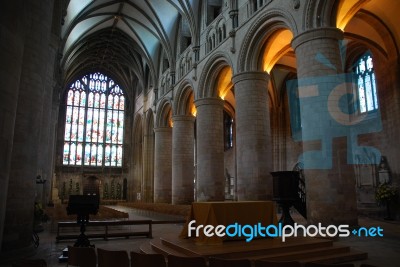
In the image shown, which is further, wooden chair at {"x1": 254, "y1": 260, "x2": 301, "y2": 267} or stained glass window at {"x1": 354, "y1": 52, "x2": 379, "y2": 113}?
stained glass window at {"x1": 354, "y1": 52, "x2": 379, "y2": 113}

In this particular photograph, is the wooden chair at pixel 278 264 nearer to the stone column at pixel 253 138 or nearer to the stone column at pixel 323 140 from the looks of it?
the stone column at pixel 323 140

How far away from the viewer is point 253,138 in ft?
46.4

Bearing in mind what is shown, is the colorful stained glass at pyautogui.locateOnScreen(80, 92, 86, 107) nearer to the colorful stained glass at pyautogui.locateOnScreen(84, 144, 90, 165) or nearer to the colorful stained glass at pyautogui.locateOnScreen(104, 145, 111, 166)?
the colorful stained glass at pyautogui.locateOnScreen(84, 144, 90, 165)

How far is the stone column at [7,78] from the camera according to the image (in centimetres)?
524

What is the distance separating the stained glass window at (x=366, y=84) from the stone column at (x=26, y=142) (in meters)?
15.7

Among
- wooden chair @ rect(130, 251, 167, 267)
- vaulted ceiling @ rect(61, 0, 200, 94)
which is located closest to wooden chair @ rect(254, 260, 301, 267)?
wooden chair @ rect(130, 251, 167, 267)

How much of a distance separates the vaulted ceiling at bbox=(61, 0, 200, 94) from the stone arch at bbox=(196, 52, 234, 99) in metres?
3.16

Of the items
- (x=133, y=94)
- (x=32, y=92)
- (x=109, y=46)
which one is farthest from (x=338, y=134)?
(x=133, y=94)

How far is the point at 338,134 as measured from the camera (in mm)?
10297

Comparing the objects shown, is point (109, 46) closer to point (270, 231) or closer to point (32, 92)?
point (32, 92)

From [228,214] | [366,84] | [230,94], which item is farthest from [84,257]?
[230,94]

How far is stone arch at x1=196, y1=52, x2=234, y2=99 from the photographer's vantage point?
18219 mm

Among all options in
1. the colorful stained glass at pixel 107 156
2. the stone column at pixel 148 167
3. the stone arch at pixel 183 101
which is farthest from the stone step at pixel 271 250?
the colorful stained glass at pixel 107 156

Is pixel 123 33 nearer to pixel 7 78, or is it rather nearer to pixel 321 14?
pixel 321 14
